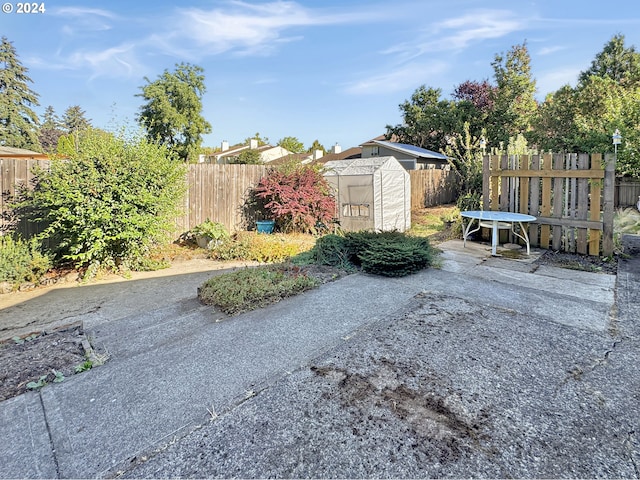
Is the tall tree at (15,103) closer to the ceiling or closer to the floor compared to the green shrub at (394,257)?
closer to the ceiling

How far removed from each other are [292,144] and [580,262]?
46.5m

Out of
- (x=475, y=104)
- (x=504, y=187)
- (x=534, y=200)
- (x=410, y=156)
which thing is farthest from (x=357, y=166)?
(x=475, y=104)

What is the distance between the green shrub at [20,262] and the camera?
536 centimetres

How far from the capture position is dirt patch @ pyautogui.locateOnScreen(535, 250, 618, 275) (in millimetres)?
5309

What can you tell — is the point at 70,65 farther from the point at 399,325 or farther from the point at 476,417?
the point at 476,417

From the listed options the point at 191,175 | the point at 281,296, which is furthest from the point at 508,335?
the point at 191,175

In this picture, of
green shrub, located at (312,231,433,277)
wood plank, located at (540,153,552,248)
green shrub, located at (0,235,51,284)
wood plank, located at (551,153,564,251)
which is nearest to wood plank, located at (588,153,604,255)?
wood plank, located at (551,153,564,251)

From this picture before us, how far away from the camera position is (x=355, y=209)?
395 inches

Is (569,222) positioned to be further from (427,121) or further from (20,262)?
(427,121)

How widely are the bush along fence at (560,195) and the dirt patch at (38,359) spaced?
7157 millimetres

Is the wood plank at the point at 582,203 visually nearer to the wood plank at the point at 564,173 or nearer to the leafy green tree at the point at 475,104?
the wood plank at the point at 564,173

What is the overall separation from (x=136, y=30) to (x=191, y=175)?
3.51m


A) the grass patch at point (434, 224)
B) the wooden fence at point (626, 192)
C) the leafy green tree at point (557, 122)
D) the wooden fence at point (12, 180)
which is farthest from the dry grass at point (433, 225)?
the wooden fence at point (12, 180)

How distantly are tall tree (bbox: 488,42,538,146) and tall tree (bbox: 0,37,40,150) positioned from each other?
3661 centimetres
